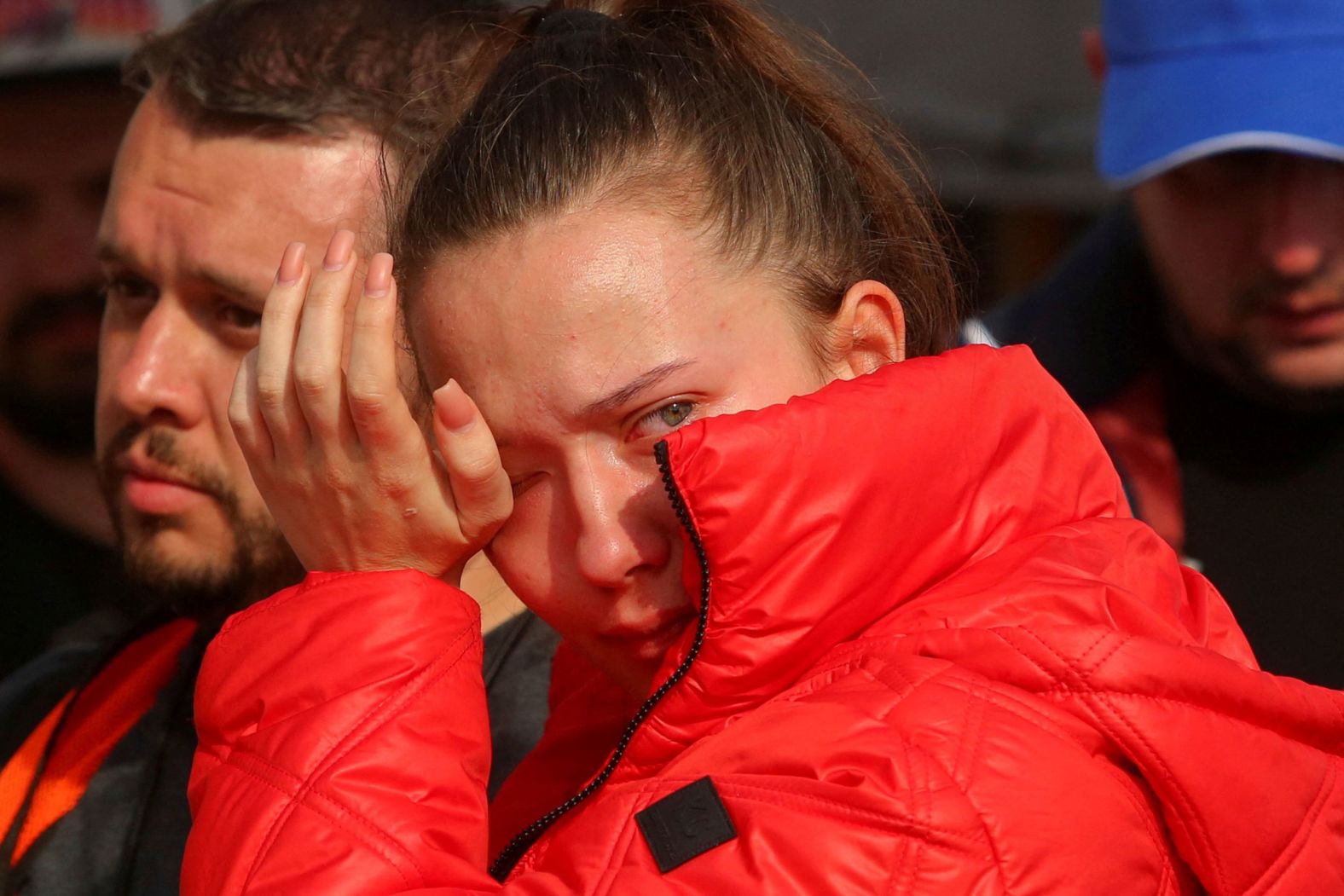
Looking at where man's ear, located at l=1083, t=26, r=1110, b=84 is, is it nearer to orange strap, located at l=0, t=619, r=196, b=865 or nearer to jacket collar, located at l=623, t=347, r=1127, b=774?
jacket collar, located at l=623, t=347, r=1127, b=774

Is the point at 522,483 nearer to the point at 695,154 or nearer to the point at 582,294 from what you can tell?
the point at 582,294

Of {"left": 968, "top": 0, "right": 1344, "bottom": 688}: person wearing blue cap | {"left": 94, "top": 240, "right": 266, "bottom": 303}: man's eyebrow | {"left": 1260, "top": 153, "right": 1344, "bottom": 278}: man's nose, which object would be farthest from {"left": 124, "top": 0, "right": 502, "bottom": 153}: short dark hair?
{"left": 1260, "top": 153, "right": 1344, "bottom": 278}: man's nose

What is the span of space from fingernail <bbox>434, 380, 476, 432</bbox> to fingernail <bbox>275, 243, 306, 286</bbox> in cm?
26

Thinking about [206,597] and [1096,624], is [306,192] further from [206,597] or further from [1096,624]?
[1096,624]

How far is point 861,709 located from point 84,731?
129 centimetres

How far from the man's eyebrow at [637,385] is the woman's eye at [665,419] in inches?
1.4

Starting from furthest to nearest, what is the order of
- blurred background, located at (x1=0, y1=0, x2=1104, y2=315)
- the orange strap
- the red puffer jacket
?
blurred background, located at (x1=0, y1=0, x2=1104, y2=315), the orange strap, the red puffer jacket

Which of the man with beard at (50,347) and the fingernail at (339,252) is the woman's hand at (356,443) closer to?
the fingernail at (339,252)

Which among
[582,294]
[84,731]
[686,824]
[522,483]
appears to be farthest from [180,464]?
[686,824]

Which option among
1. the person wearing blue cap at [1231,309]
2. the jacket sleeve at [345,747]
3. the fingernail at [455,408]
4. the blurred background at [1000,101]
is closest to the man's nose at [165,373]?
the jacket sleeve at [345,747]

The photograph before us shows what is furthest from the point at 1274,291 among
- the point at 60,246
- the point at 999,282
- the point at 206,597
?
the point at 999,282

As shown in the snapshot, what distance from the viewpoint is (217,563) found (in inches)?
85.2

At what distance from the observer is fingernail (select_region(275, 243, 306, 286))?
162 centimetres

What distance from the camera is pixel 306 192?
2.08m
